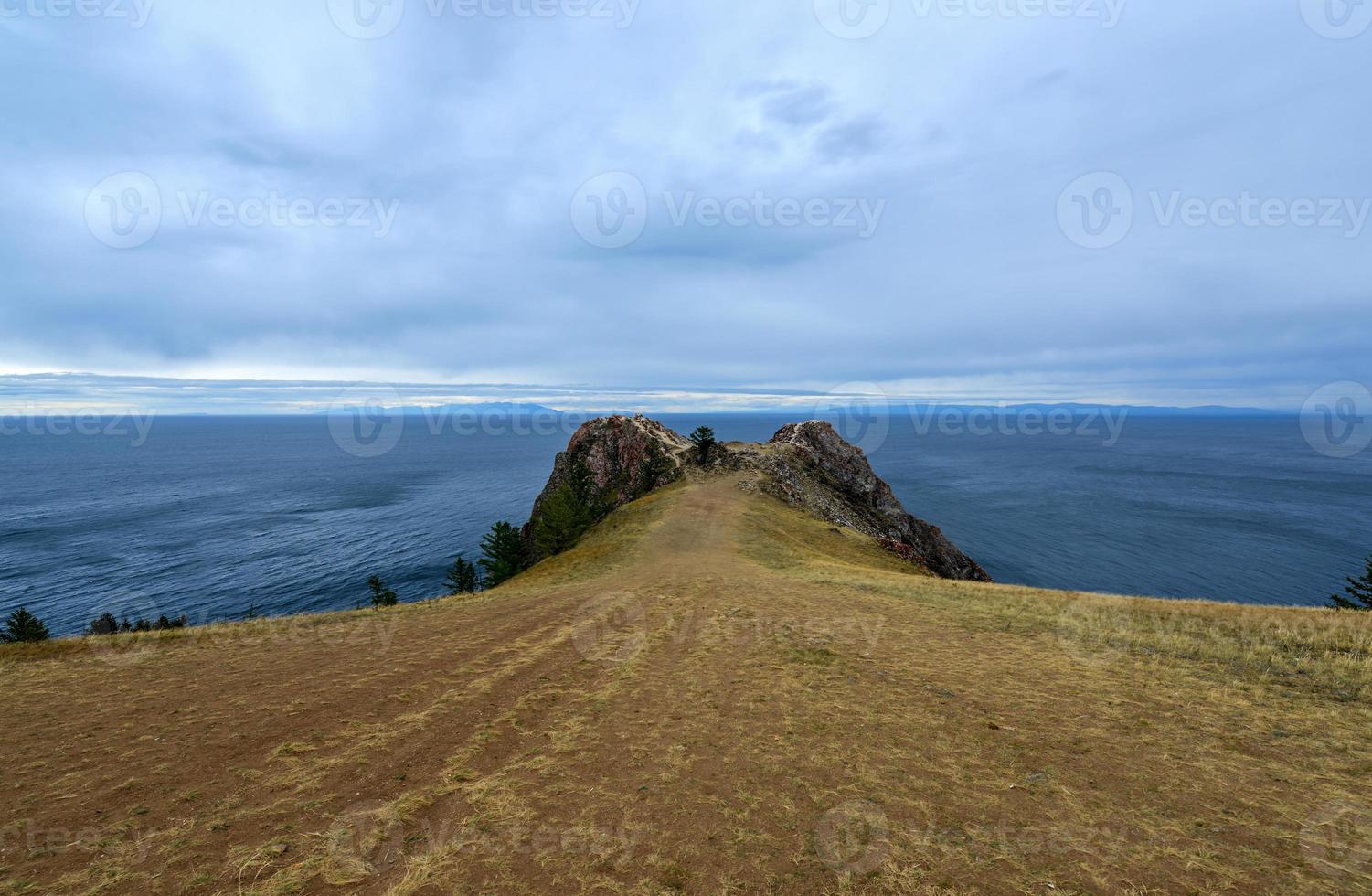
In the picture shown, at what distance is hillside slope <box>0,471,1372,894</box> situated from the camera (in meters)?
8.75

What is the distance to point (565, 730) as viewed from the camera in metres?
13.5

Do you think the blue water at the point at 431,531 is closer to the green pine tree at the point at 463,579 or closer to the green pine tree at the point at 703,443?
the green pine tree at the point at 463,579

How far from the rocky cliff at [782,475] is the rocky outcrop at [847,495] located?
139 mm

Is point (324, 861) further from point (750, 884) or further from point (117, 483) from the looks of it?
point (117, 483)

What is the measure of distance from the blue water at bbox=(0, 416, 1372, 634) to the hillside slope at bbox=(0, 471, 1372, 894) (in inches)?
2177

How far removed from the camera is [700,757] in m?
12.2

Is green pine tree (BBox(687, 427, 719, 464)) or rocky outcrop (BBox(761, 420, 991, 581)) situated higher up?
green pine tree (BBox(687, 427, 719, 464))

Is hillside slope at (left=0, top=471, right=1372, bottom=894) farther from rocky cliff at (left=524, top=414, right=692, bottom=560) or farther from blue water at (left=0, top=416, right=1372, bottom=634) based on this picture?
blue water at (left=0, top=416, right=1372, bottom=634)

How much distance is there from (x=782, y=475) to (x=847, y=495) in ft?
39.5

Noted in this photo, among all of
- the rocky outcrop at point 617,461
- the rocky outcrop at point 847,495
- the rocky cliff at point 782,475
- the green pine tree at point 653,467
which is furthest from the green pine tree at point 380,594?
the rocky outcrop at point 847,495

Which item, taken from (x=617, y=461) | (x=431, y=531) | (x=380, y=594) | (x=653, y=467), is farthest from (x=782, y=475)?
(x=431, y=531)

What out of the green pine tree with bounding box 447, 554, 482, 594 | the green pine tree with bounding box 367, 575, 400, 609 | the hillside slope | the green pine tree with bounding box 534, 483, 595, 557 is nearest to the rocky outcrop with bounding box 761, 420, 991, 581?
the green pine tree with bounding box 534, 483, 595, 557

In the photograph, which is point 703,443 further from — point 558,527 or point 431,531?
point 431,531

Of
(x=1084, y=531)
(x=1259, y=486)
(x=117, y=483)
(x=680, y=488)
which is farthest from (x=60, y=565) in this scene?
(x=1259, y=486)
